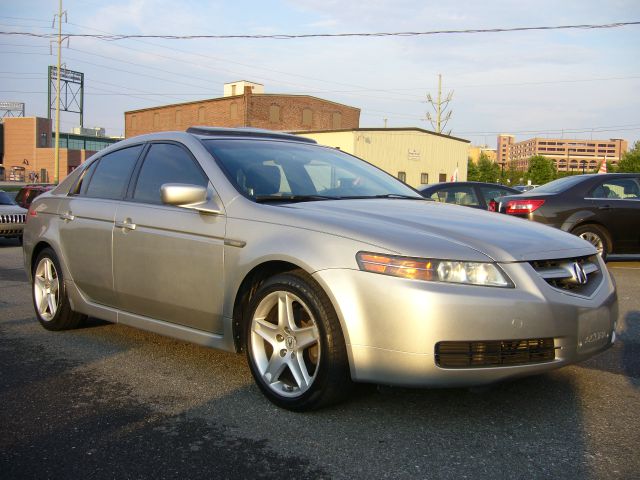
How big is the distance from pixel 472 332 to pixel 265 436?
1.10 metres

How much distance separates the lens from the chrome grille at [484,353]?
324 centimetres

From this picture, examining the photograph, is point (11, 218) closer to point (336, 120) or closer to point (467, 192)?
point (467, 192)

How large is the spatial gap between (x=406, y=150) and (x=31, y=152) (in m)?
53.9

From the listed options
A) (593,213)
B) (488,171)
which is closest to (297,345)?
(593,213)

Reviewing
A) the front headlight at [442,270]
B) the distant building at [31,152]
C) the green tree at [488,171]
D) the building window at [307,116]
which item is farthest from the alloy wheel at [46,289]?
the green tree at [488,171]

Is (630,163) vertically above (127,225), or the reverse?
(630,163)

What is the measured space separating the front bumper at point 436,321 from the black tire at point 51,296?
9.63ft

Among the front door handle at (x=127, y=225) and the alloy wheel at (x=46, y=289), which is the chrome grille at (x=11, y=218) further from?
the front door handle at (x=127, y=225)

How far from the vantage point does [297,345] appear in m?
3.66

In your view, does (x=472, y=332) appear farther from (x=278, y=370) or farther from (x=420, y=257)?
(x=278, y=370)

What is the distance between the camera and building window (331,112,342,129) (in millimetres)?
64438

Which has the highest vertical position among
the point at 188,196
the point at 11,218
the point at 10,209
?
the point at 188,196

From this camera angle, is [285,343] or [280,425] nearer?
[280,425]

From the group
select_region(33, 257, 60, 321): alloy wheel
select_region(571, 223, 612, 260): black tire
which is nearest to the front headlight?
select_region(33, 257, 60, 321): alloy wheel
